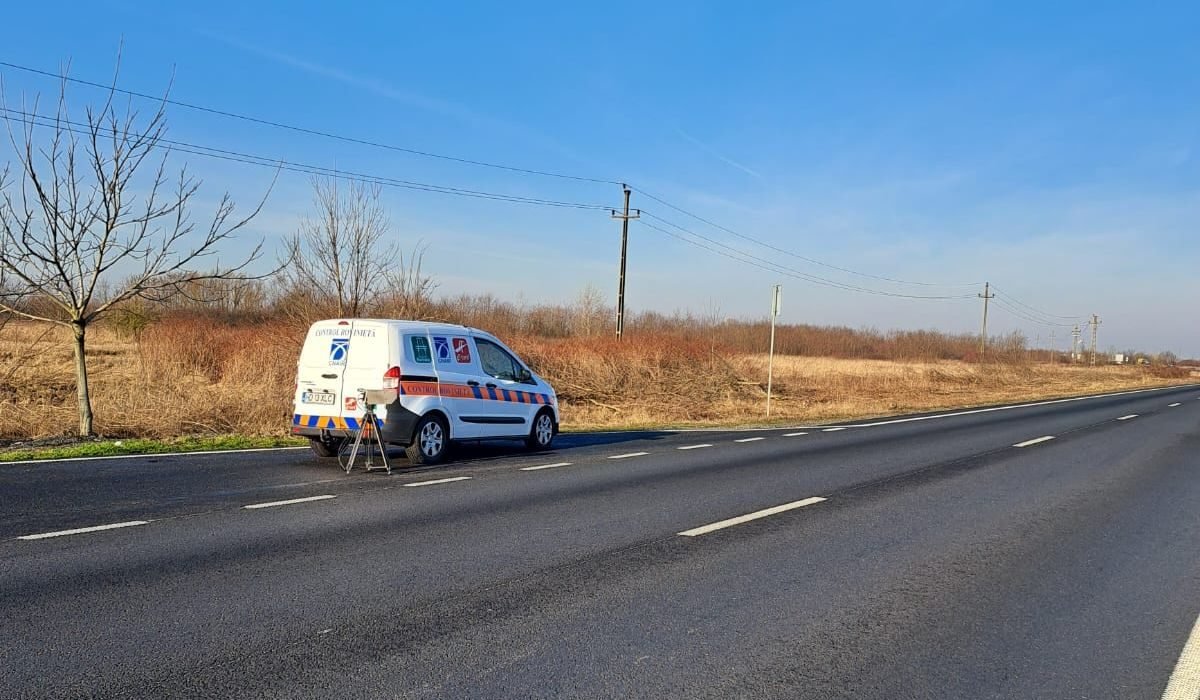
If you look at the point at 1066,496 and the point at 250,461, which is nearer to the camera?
the point at 1066,496

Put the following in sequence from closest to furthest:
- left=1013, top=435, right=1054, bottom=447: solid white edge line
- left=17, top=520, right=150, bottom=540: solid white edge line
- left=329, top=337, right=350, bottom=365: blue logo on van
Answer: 1. left=17, top=520, right=150, bottom=540: solid white edge line
2. left=329, top=337, right=350, bottom=365: blue logo on van
3. left=1013, top=435, right=1054, bottom=447: solid white edge line

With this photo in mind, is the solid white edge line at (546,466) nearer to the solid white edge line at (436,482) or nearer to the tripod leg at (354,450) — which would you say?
the solid white edge line at (436,482)

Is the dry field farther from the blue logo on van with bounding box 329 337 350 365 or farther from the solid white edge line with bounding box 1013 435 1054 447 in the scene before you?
the solid white edge line with bounding box 1013 435 1054 447

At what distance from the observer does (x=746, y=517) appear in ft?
26.6

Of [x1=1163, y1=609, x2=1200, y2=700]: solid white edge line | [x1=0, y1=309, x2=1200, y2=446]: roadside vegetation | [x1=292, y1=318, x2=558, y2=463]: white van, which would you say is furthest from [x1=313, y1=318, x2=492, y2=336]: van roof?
[x1=1163, y1=609, x2=1200, y2=700]: solid white edge line

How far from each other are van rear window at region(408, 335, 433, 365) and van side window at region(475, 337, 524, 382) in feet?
3.51

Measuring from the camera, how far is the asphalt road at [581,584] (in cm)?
403

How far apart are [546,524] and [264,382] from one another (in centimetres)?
1361

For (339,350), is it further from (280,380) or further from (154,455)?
(280,380)

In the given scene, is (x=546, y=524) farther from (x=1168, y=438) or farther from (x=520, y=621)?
(x=1168, y=438)

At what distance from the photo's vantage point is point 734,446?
49.6 feet

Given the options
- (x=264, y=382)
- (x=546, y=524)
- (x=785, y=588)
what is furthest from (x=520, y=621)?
(x=264, y=382)

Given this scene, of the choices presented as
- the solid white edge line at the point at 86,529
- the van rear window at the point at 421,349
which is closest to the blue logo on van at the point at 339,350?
the van rear window at the point at 421,349

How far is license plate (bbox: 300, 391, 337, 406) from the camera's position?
447 inches
